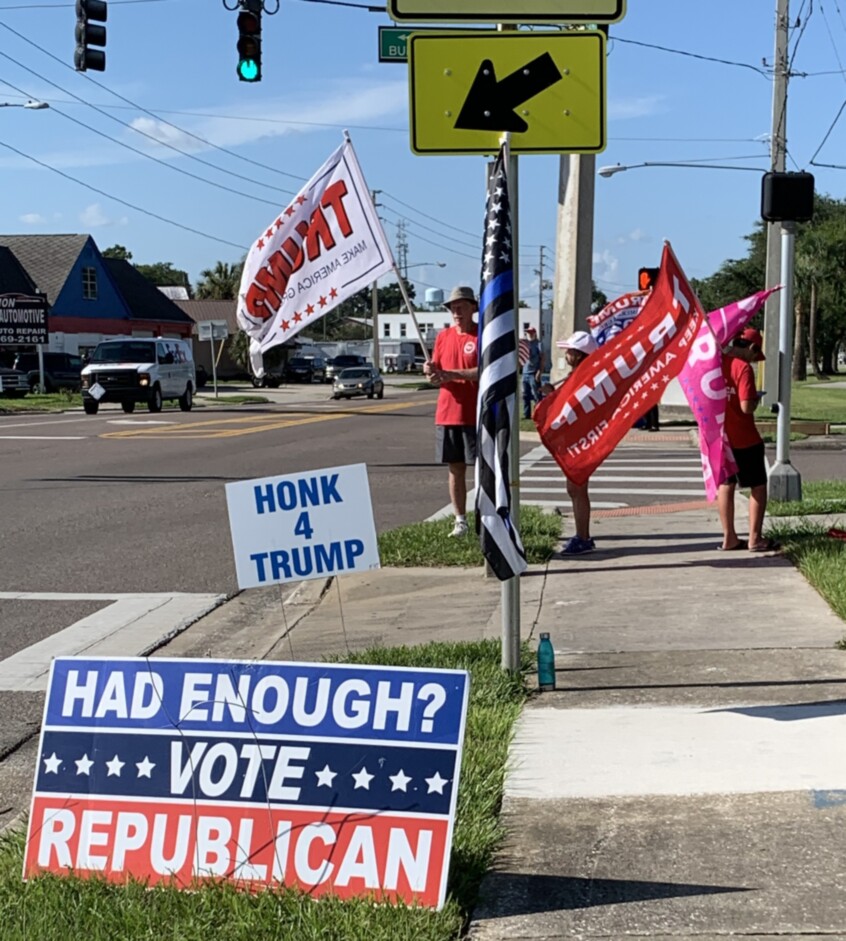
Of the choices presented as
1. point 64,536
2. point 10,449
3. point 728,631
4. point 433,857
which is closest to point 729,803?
point 433,857

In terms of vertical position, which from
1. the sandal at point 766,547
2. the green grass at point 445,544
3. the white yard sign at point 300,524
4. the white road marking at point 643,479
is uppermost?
the white yard sign at point 300,524

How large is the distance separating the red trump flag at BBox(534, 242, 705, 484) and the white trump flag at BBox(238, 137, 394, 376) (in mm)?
2035

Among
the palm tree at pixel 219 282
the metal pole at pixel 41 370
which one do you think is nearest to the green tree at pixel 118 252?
the palm tree at pixel 219 282

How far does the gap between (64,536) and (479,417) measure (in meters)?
7.56

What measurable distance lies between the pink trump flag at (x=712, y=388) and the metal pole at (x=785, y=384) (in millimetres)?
2021

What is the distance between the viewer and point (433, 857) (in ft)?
12.2

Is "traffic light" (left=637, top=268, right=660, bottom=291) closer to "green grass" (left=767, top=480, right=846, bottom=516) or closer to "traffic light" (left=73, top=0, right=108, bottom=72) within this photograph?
"green grass" (left=767, top=480, right=846, bottom=516)

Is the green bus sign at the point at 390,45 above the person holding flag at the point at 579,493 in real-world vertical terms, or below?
above

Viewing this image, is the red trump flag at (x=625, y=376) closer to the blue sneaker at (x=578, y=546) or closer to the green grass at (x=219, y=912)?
the blue sneaker at (x=578, y=546)

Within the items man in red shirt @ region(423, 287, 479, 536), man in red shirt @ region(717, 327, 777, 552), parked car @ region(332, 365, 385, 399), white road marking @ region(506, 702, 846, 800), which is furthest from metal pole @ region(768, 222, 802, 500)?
parked car @ region(332, 365, 385, 399)

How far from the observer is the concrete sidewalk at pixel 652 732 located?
146 inches

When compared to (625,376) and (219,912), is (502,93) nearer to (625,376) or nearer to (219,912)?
(625,376)

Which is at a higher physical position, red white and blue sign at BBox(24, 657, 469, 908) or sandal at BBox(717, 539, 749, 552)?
red white and blue sign at BBox(24, 657, 469, 908)

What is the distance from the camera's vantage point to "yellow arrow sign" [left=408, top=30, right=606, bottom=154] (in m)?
5.66
